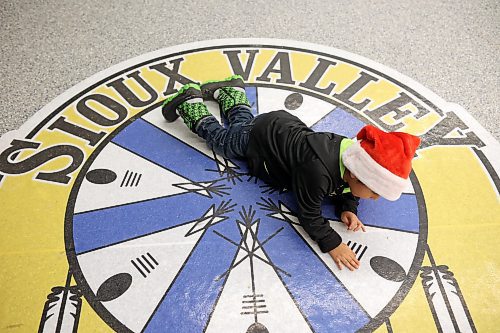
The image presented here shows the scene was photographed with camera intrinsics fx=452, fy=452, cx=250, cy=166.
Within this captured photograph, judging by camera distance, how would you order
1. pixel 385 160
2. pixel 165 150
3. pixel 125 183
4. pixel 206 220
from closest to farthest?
pixel 385 160, pixel 206 220, pixel 125 183, pixel 165 150

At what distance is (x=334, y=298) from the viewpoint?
1365 mm

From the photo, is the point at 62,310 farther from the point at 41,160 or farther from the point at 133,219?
the point at 41,160

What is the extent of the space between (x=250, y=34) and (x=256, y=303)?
1.43m

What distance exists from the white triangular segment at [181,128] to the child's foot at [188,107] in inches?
1.4

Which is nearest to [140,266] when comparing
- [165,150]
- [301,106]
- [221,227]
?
[221,227]

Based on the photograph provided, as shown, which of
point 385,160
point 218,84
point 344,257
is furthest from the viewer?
point 218,84

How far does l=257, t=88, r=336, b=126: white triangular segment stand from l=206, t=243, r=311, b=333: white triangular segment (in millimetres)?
694

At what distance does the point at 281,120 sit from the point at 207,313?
668 mm

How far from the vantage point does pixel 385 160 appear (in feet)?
3.95

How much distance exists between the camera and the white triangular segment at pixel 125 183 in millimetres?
1600

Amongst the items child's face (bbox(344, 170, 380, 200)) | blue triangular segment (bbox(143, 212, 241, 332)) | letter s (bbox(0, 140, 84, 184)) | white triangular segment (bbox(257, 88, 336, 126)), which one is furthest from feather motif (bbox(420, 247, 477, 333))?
letter s (bbox(0, 140, 84, 184))

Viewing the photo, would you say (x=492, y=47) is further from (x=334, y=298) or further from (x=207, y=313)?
(x=207, y=313)

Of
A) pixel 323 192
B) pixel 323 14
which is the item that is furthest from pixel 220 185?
pixel 323 14

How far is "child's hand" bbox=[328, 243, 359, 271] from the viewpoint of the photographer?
1421 millimetres
